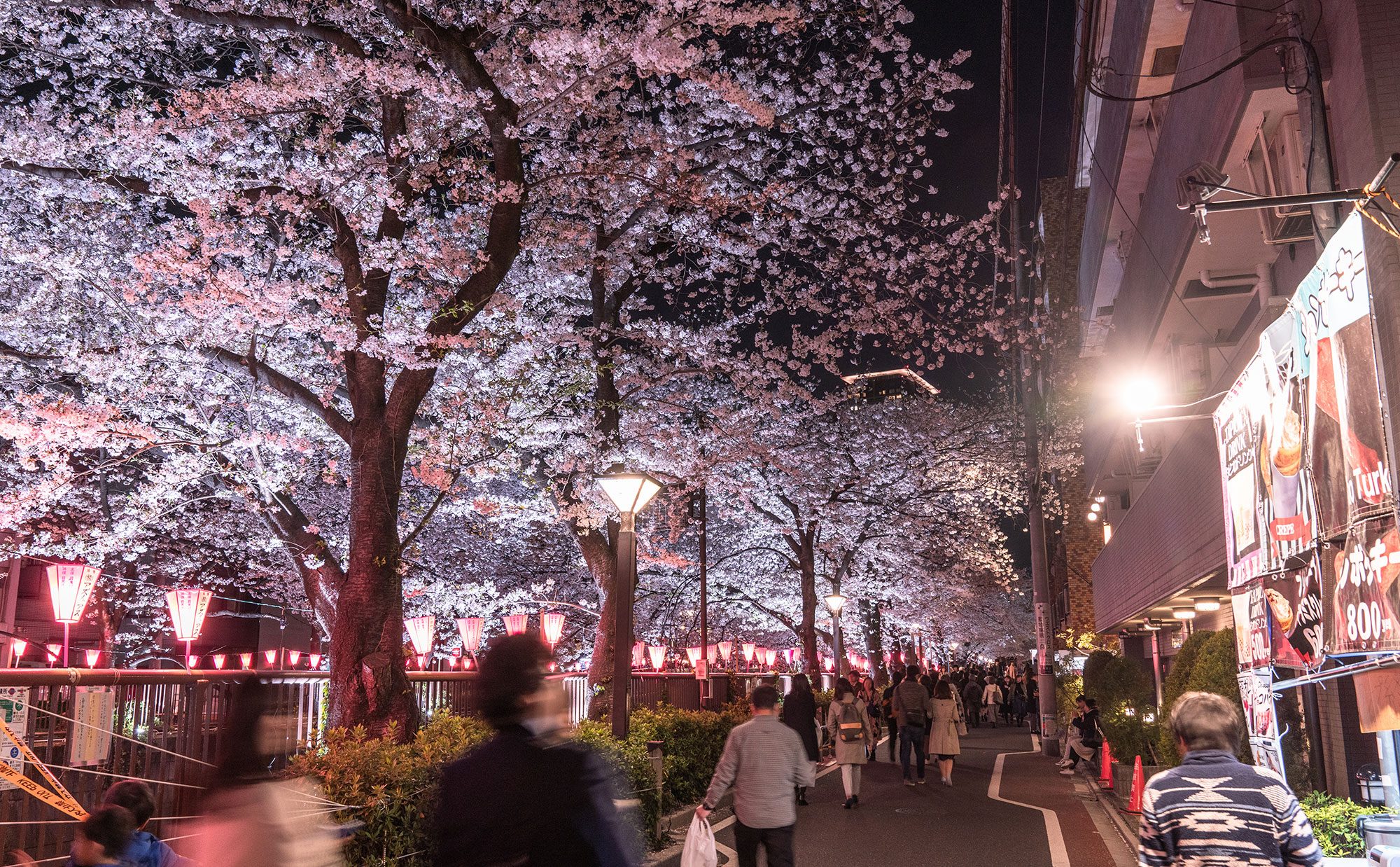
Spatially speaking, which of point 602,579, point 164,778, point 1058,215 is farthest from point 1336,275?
point 1058,215

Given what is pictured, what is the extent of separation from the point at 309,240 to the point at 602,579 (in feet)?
26.2

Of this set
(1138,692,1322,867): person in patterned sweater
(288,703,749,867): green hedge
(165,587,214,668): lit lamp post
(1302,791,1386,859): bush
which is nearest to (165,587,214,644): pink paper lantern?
(165,587,214,668): lit lamp post

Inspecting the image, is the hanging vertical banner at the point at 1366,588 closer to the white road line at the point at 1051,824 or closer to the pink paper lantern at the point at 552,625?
Answer: the white road line at the point at 1051,824

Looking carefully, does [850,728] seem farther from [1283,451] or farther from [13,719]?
[13,719]

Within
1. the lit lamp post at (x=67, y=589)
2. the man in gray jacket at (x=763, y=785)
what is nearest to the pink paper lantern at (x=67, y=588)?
the lit lamp post at (x=67, y=589)

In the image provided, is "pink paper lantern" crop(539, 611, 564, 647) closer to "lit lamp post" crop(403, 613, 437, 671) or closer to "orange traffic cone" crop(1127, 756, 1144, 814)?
"lit lamp post" crop(403, 613, 437, 671)

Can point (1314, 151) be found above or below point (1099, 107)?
below

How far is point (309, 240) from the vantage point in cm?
1769

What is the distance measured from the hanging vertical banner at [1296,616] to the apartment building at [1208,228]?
4.23 ft

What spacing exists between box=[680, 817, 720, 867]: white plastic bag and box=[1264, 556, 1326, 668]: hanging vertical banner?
3.93 m

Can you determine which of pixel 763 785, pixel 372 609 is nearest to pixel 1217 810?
pixel 763 785

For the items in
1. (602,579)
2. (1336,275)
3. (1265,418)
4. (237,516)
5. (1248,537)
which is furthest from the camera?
(237,516)

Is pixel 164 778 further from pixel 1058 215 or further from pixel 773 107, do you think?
pixel 1058 215

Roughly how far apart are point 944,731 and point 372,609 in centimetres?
1155
